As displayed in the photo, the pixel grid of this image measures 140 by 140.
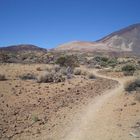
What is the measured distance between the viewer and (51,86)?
1588 cm

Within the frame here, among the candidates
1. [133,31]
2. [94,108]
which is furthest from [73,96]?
[133,31]

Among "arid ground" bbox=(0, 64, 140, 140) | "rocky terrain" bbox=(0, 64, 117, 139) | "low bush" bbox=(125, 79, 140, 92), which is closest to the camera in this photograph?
"arid ground" bbox=(0, 64, 140, 140)

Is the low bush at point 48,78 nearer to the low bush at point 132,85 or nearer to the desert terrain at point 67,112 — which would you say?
the desert terrain at point 67,112

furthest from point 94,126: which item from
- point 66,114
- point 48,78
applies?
point 48,78

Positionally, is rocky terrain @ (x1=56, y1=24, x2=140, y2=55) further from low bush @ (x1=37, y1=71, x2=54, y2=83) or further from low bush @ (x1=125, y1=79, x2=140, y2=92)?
low bush @ (x1=125, y1=79, x2=140, y2=92)

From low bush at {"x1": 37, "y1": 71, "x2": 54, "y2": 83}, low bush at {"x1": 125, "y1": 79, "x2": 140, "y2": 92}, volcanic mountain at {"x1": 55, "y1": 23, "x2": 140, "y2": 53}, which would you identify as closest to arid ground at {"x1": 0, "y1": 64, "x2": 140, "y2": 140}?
low bush at {"x1": 125, "y1": 79, "x2": 140, "y2": 92}

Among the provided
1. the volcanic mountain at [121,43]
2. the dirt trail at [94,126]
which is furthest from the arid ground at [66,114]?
the volcanic mountain at [121,43]

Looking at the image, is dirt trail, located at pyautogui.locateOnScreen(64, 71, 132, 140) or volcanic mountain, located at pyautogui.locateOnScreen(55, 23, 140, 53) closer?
dirt trail, located at pyautogui.locateOnScreen(64, 71, 132, 140)

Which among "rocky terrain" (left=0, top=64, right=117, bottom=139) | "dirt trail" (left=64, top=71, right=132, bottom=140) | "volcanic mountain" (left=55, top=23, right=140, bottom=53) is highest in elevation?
"volcanic mountain" (left=55, top=23, right=140, bottom=53)

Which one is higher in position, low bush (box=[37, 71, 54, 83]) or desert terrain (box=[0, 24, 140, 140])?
low bush (box=[37, 71, 54, 83])

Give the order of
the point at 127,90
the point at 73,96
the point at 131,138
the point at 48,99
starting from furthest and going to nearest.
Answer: the point at 127,90, the point at 73,96, the point at 48,99, the point at 131,138

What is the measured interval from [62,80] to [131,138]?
11002mm

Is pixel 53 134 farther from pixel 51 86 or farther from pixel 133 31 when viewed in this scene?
pixel 133 31

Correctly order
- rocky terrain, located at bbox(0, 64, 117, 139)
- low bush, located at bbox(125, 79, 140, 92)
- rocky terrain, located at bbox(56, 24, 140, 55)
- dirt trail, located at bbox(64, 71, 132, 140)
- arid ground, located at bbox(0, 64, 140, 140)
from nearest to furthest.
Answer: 1. dirt trail, located at bbox(64, 71, 132, 140)
2. arid ground, located at bbox(0, 64, 140, 140)
3. rocky terrain, located at bbox(0, 64, 117, 139)
4. low bush, located at bbox(125, 79, 140, 92)
5. rocky terrain, located at bbox(56, 24, 140, 55)
